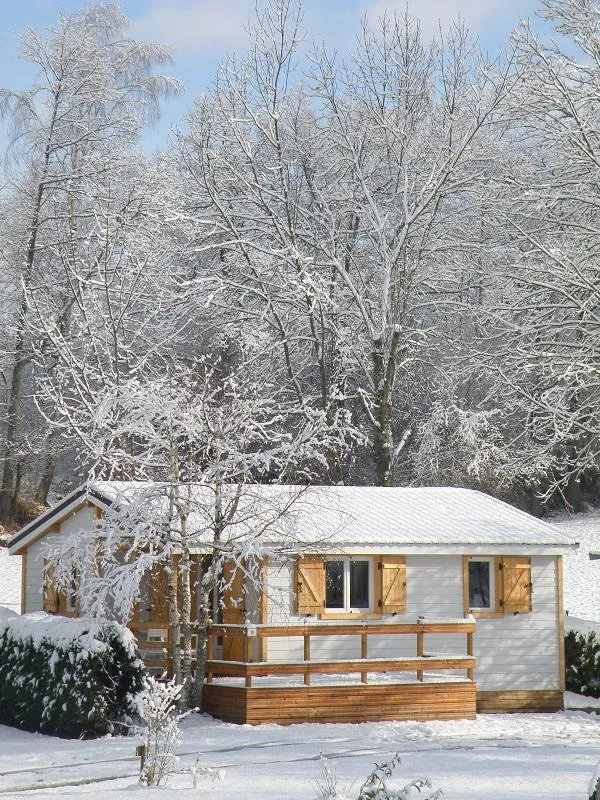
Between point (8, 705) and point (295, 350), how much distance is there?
612 inches

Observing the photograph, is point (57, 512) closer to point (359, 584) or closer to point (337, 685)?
point (359, 584)

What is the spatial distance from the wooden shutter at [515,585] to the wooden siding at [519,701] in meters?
1.33

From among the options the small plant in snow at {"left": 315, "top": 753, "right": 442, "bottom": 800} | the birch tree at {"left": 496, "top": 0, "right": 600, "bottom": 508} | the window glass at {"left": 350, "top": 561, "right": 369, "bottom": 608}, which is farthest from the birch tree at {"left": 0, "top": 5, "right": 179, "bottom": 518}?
the small plant in snow at {"left": 315, "top": 753, "right": 442, "bottom": 800}

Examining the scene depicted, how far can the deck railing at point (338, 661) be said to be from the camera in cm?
1620

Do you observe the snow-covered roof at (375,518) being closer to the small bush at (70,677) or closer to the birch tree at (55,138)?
the small bush at (70,677)

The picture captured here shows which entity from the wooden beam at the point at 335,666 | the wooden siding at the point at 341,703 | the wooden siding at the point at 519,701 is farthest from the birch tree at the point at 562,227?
the wooden siding at the point at 341,703

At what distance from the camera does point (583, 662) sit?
20812mm

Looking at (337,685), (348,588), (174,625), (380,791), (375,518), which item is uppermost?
(375,518)

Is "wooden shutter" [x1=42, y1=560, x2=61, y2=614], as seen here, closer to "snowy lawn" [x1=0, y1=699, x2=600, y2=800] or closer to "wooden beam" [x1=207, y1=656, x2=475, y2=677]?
"wooden beam" [x1=207, y1=656, x2=475, y2=677]

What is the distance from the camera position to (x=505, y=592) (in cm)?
1969

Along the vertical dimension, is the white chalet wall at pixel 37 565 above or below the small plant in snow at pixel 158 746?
above

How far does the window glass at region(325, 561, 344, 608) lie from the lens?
742 inches

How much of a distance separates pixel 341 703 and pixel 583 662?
6107mm

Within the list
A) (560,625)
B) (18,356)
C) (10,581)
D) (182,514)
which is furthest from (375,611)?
(18,356)
